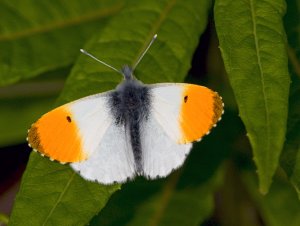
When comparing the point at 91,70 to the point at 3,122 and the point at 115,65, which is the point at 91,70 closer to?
the point at 115,65

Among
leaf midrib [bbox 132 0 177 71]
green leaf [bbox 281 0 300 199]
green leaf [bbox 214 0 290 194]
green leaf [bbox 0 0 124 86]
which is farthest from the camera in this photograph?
green leaf [bbox 0 0 124 86]

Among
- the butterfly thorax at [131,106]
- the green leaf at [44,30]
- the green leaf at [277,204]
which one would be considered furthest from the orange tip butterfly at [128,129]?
the green leaf at [277,204]

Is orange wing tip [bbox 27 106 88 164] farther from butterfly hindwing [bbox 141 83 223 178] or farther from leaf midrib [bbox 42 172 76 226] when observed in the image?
butterfly hindwing [bbox 141 83 223 178]

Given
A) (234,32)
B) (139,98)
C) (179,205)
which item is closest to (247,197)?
(179,205)

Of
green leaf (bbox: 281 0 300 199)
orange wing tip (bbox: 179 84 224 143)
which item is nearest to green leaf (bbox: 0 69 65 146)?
orange wing tip (bbox: 179 84 224 143)

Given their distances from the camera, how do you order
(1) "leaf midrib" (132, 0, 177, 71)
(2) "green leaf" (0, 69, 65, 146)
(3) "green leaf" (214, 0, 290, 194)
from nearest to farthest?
(3) "green leaf" (214, 0, 290, 194)
(1) "leaf midrib" (132, 0, 177, 71)
(2) "green leaf" (0, 69, 65, 146)

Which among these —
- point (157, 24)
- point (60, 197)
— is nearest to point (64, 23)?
point (157, 24)
